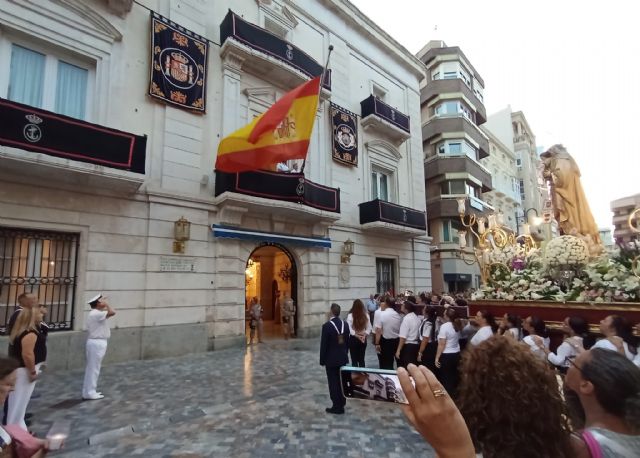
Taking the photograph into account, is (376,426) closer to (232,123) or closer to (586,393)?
(586,393)

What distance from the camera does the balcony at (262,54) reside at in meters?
11.6

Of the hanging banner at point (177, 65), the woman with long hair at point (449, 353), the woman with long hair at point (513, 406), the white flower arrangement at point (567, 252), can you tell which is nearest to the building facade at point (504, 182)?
the white flower arrangement at point (567, 252)

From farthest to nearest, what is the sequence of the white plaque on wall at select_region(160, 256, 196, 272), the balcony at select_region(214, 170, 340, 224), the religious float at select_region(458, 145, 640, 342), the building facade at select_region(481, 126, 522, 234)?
the building facade at select_region(481, 126, 522, 234) < the balcony at select_region(214, 170, 340, 224) < the white plaque on wall at select_region(160, 256, 196, 272) < the religious float at select_region(458, 145, 640, 342)

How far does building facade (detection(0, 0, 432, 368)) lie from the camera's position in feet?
27.1

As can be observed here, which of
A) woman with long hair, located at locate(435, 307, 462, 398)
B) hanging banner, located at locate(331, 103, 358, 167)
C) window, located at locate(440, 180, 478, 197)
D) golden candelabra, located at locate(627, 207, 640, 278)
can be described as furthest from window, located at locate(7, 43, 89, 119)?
window, located at locate(440, 180, 478, 197)

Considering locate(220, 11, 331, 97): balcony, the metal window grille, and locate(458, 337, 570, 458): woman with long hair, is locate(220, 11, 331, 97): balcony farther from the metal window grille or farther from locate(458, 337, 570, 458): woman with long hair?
locate(458, 337, 570, 458): woman with long hair

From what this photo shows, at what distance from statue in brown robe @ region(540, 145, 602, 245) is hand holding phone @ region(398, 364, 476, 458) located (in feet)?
28.3

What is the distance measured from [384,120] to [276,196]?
7471 millimetres

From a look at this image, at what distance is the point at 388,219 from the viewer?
15.2m

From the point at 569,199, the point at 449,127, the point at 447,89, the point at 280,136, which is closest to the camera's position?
the point at 569,199

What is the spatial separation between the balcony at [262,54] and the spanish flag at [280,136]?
3.56m

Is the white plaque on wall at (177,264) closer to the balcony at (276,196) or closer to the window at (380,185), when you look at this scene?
the balcony at (276,196)

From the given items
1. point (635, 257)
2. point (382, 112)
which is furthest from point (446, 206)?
point (635, 257)

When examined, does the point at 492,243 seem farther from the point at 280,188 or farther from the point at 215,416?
the point at 215,416
